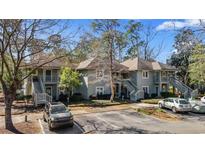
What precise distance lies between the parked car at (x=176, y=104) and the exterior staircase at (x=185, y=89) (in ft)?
1.01

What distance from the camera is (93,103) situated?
11.4 m

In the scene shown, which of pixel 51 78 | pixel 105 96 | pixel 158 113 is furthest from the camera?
pixel 105 96

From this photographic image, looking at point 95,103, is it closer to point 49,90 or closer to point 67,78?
point 67,78

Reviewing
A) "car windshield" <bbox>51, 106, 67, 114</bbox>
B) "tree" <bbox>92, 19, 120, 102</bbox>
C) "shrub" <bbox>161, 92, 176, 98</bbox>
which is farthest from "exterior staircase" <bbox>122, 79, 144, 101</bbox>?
"car windshield" <bbox>51, 106, 67, 114</bbox>

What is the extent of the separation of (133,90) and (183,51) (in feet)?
10.3

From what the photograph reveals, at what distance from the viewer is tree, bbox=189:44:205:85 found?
33.7 feet

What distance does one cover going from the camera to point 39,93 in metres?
10.8

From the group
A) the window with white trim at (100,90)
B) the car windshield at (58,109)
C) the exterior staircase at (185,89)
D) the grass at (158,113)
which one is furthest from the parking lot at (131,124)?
the window with white trim at (100,90)

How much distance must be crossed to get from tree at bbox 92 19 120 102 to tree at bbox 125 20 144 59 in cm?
49

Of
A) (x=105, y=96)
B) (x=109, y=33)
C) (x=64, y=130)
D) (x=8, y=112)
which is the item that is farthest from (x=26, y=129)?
(x=109, y=33)
